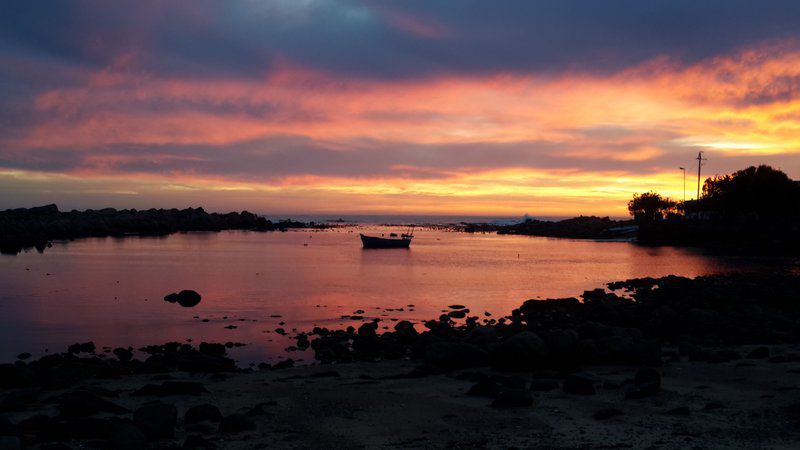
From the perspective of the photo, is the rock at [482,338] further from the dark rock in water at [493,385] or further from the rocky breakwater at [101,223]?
the rocky breakwater at [101,223]

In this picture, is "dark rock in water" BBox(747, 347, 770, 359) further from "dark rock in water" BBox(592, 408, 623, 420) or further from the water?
the water

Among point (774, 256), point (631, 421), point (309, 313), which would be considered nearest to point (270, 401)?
point (631, 421)

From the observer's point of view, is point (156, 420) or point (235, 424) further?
point (235, 424)

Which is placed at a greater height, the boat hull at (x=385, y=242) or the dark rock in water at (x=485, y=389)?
the boat hull at (x=385, y=242)

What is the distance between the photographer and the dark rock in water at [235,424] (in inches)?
392

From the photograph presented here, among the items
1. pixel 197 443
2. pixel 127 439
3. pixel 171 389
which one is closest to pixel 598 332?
pixel 171 389

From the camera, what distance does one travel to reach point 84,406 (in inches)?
427

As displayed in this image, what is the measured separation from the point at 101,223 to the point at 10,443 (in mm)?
93384

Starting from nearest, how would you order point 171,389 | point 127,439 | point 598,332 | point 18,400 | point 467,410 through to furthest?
point 127,439, point 467,410, point 18,400, point 171,389, point 598,332

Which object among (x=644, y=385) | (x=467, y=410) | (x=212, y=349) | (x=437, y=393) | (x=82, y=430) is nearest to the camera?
(x=82, y=430)

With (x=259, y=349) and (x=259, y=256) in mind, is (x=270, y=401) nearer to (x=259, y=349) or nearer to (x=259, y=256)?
(x=259, y=349)

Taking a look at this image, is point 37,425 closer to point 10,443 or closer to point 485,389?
point 10,443

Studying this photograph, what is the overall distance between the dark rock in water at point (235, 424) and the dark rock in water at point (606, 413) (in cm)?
564

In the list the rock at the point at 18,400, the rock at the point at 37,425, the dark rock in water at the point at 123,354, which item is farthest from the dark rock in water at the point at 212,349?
the rock at the point at 37,425
